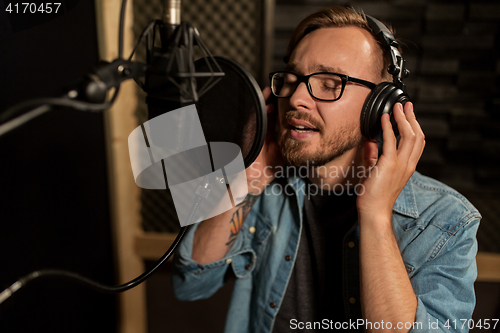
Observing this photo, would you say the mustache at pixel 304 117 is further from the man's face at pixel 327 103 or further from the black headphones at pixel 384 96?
the black headphones at pixel 384 96

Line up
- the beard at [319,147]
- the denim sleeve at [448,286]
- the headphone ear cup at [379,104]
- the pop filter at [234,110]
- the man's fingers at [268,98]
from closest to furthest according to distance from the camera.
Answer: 1. the pop filter at [234,110]
2. the denim sleeve at [448,286]
3. the headphone ear cup at [379,104]
4. the beard at [319,147]
5. the man's fingers at [268,98]

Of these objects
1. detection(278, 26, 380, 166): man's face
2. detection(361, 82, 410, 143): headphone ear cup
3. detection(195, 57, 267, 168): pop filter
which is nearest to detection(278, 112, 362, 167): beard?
detection(278, 26, 380, 166): man's face

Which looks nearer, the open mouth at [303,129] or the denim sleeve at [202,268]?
the open mouth at [303,129]

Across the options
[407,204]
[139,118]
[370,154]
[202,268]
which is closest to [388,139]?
[370,154]

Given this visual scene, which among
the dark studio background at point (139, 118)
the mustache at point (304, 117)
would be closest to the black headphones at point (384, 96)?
the mustache at point (304, 117)

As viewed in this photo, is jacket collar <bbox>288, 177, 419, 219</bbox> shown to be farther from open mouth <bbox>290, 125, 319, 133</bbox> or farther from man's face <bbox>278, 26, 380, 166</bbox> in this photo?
open mouth <bbox>290, 125, 319, 133</bbox>

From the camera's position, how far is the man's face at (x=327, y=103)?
96 centimetres

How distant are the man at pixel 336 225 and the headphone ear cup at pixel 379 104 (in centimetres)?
3

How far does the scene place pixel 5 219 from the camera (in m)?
0.94

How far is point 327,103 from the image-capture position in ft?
3.15

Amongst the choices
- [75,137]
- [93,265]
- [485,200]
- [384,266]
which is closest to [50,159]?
[75,137]

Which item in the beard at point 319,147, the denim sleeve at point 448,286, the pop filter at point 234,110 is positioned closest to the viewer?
the pop filter at point 234,110

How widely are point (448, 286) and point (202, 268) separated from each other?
74cm

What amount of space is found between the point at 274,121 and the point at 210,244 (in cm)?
50
